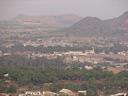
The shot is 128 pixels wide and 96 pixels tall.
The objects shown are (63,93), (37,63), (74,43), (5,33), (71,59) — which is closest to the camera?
(63,93)

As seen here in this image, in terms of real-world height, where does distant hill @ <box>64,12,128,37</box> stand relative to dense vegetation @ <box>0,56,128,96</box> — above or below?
above

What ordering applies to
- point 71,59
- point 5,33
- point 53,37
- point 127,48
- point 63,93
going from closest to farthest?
point 63,93
point 71,59
point 127,48
point 53,37
point 5,33

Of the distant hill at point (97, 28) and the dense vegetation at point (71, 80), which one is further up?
the distant hill at point (97, 28)

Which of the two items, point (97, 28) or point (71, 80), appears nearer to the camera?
point (71, 80)

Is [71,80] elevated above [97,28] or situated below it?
below

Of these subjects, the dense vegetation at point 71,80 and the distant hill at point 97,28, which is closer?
the dense vegetation at point 71,80

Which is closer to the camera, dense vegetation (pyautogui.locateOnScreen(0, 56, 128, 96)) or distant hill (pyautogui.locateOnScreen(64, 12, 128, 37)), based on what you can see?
dense vegetation (pyautogui.locateOnScreen(0, 56, 128, 96))

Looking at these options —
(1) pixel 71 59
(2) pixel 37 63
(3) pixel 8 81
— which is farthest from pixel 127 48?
(3) pixel 8 81

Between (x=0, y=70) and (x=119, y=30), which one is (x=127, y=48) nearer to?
(x=119, y=30)
